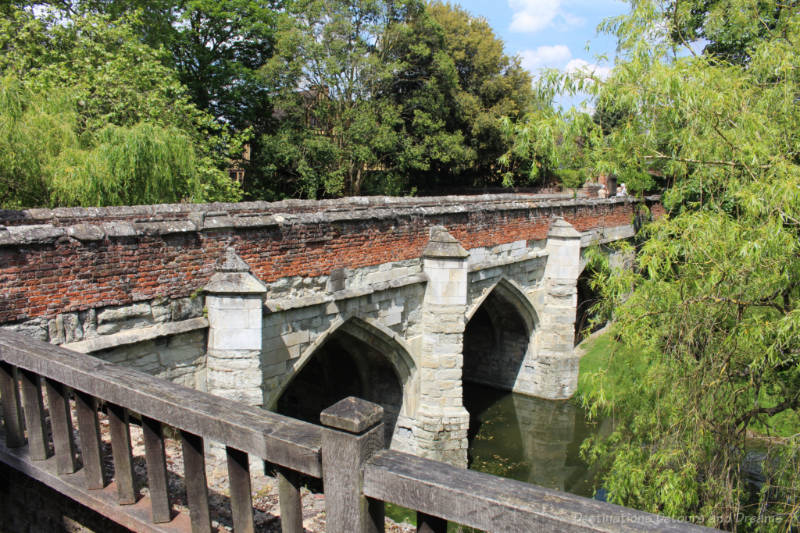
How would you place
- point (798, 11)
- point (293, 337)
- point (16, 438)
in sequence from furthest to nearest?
point (293, 337), point (798, 11), point (16, 438)

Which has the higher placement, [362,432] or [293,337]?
[362,432]

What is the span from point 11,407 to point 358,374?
8.30 metres

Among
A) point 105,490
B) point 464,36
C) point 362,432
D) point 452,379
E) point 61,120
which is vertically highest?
point 464,36

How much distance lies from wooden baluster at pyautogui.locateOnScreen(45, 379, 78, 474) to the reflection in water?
9076 mm

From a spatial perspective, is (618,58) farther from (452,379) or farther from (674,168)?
(452,379)

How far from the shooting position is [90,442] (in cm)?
246

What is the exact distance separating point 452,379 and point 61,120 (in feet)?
27.8

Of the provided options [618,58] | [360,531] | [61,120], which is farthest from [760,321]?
[61,120]

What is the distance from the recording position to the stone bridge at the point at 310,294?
530 centimetres

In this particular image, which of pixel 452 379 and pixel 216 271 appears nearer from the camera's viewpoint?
pixel 216 271

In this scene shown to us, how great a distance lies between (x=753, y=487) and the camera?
20.6ft

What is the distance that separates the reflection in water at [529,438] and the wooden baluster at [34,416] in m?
9.05

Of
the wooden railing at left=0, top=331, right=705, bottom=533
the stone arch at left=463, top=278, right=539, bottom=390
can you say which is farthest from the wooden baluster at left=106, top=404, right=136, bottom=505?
the stone arch at left=463, top=278, right=539, bottom=390

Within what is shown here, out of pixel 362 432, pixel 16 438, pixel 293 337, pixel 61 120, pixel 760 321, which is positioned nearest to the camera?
pixel 362 432
